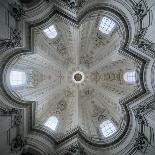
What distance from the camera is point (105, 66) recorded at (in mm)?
25156

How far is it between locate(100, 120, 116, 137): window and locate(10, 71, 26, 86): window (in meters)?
6.90

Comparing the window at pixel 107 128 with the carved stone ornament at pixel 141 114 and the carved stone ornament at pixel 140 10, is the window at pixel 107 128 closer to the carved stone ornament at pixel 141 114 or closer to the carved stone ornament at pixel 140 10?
the carved stone ornament at pixel 141 114

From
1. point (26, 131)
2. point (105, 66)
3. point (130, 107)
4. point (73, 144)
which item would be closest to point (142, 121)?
point (130, 107)

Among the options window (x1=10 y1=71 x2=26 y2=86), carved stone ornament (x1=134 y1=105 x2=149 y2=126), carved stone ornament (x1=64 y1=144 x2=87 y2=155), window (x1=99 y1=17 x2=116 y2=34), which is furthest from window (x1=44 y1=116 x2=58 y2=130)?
window (x1=99 y1=17 x2=116 y2=34)

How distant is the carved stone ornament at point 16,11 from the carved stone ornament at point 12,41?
753mm

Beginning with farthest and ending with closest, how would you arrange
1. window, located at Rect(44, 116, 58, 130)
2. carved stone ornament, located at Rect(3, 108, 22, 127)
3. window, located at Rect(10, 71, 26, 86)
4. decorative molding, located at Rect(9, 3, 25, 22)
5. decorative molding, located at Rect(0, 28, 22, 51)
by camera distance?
window, located at Rect(44, 116, 58, 130) → window, located at Rect(10, 71, 26, 86) → carved stone ornament, located at Rect(3, 108, 22, 127) → decorative molding, located at Rect(0, 28, 22, 51) → decorative molding, located at Rect(9, 3, 25, 22)

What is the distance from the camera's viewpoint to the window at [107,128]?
20.8m

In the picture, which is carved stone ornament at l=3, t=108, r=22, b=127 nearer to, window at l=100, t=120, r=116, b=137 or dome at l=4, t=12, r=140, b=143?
dome at l=4, t=12, r=140, b=143

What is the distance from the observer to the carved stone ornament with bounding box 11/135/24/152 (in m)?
17.0

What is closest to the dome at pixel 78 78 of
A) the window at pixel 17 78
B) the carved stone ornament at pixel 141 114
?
the window at pixel 17 78

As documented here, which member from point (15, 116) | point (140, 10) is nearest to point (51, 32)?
point (15, 116)

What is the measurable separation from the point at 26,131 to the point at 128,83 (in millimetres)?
8640

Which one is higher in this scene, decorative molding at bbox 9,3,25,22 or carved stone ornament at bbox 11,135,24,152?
decorative molding at bbox 9,3,25,22

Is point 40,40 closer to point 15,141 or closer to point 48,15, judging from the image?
point 48,15
